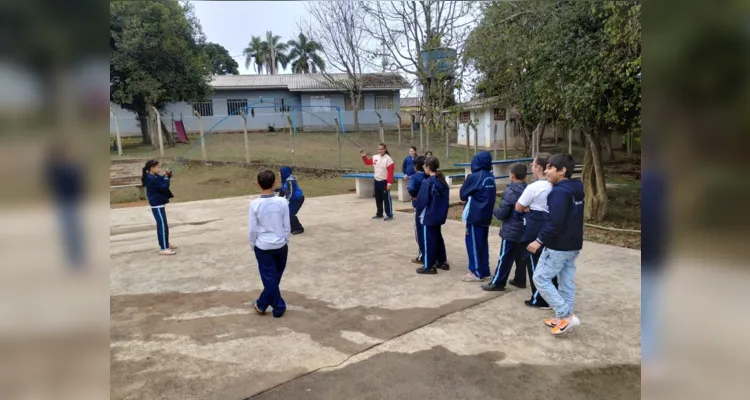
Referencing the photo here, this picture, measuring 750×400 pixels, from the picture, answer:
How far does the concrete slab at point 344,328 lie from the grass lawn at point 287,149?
9549 millimetres

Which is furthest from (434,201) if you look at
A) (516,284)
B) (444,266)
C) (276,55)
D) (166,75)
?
(276,55)

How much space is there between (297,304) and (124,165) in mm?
10480

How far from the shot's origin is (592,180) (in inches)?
352

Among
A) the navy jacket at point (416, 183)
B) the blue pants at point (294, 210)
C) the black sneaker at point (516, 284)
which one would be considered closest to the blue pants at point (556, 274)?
the black sneaker at point (516, 284)

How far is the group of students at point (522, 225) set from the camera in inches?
138

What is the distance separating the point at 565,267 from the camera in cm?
368

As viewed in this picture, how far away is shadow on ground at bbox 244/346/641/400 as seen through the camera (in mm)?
2793

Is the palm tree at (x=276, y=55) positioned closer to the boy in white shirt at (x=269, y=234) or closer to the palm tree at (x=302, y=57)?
the palm tree at (x=302, y=57)

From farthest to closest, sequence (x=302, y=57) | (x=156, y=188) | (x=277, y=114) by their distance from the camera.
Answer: (x=302, y=57) < (x=277, y=114) < (x=156, y=188)

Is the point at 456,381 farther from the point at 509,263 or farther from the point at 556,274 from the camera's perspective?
the point at 509,263

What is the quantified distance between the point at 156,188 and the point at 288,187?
1.83 meters

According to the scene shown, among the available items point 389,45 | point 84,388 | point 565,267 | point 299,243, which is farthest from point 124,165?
point 84,388

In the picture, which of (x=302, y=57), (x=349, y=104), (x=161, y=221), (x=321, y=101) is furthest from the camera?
(x=302, y=57)

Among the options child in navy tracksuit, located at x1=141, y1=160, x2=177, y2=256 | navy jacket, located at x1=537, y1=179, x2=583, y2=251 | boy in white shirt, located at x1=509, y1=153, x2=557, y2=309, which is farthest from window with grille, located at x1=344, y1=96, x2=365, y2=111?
navy jacket, located at x1=537, y1=179, x2=583, y2=251
